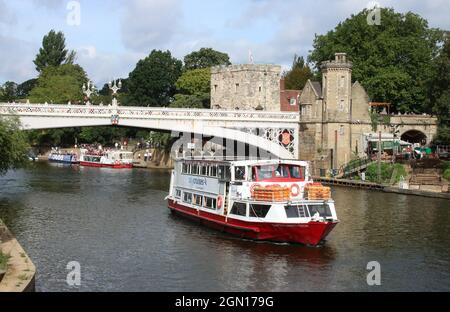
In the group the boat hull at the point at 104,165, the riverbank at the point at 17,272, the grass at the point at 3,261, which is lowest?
the riverbank at the point at 17,272

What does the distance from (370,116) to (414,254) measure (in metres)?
44.4

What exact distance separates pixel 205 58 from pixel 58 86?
26387 millimetres

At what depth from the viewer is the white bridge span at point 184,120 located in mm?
64938

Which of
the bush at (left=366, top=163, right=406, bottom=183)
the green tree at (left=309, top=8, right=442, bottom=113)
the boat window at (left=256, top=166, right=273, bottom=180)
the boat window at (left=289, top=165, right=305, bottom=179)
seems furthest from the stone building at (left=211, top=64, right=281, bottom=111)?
the boat window at (left=256, top=166, right=273, bottom=180)

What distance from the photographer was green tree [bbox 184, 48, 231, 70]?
125375 mm

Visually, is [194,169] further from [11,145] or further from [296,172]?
[11,145]

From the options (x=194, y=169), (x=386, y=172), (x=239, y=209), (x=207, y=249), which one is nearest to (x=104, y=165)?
(x=386, y=172)

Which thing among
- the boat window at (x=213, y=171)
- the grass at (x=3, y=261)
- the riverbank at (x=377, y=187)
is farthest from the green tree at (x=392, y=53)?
the grass at (x=3, y=261)

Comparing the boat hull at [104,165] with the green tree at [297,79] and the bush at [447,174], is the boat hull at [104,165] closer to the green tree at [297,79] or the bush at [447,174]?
the green tree at [297,79]

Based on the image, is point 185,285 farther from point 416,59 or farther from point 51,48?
point 51,48

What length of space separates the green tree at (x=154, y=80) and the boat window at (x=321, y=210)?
90.0 meters

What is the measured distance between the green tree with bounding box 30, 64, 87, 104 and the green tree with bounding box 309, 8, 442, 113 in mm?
52686

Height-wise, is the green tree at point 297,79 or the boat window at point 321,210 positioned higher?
the green tree at point 297,79

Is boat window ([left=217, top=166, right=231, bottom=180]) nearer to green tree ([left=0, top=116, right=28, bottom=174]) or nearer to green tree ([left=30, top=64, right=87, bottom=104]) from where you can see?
green tree ([left=0, top=116, right=28, bottom=174])
